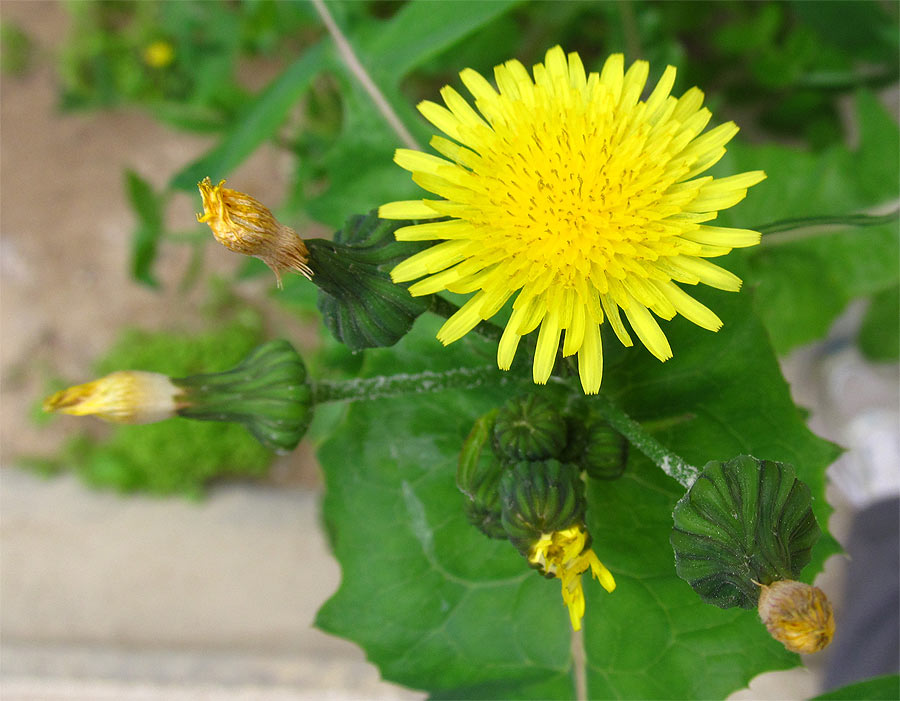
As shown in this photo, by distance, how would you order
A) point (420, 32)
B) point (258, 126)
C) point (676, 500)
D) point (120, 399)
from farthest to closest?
point (258, 126)
point (420, 32)
point (676, 500)
point (120, 399)

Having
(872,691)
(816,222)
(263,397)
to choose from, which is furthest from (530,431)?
(872,691)

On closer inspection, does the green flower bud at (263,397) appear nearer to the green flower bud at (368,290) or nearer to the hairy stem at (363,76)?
the green flower bud at (368,290)

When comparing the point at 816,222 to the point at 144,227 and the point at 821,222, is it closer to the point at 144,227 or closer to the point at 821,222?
the point at 821,222

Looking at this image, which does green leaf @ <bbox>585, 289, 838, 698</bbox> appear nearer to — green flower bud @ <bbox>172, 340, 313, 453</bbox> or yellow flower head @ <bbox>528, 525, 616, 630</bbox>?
yellow flower head @ <bbox>528, 525, 616, 630</bbox>

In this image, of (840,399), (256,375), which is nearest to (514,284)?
(256,375)

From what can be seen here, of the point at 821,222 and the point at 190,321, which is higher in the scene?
the point at 190,321

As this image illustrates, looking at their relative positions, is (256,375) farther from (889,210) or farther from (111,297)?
(111,297)

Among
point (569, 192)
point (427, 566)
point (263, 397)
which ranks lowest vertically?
point (427, 566)

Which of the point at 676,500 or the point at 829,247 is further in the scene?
the point at 829,247
